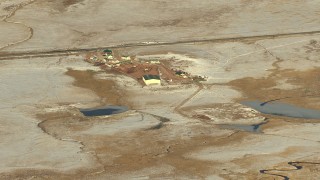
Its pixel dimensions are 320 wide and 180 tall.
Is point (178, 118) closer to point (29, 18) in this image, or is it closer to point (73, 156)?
point (73, 156)

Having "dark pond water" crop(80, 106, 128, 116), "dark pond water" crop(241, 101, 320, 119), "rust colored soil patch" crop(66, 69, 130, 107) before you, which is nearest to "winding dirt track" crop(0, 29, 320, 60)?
"rust colored soil patch" crop(66, 69, 130, 107)

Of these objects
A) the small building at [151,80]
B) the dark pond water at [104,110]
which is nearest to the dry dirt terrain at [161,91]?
the dark pond water at [104,110]

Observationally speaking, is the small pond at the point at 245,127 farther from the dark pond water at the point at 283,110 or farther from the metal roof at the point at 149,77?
the metal roof at the point at 149,77

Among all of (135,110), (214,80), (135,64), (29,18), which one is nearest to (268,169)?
(135,110)

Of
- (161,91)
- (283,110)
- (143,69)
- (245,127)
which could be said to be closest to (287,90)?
(283,110)

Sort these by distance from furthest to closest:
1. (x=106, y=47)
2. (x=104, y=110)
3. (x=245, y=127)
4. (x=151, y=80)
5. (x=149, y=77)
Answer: (x=106, y=47) < (x=149, y=77) < (x=151, y=80) < (x=104, y=110) < (x=245, y=127)

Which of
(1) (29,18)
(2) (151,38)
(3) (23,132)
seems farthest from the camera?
(1) (29,18)

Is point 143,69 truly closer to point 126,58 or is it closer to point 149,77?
point 149,77
